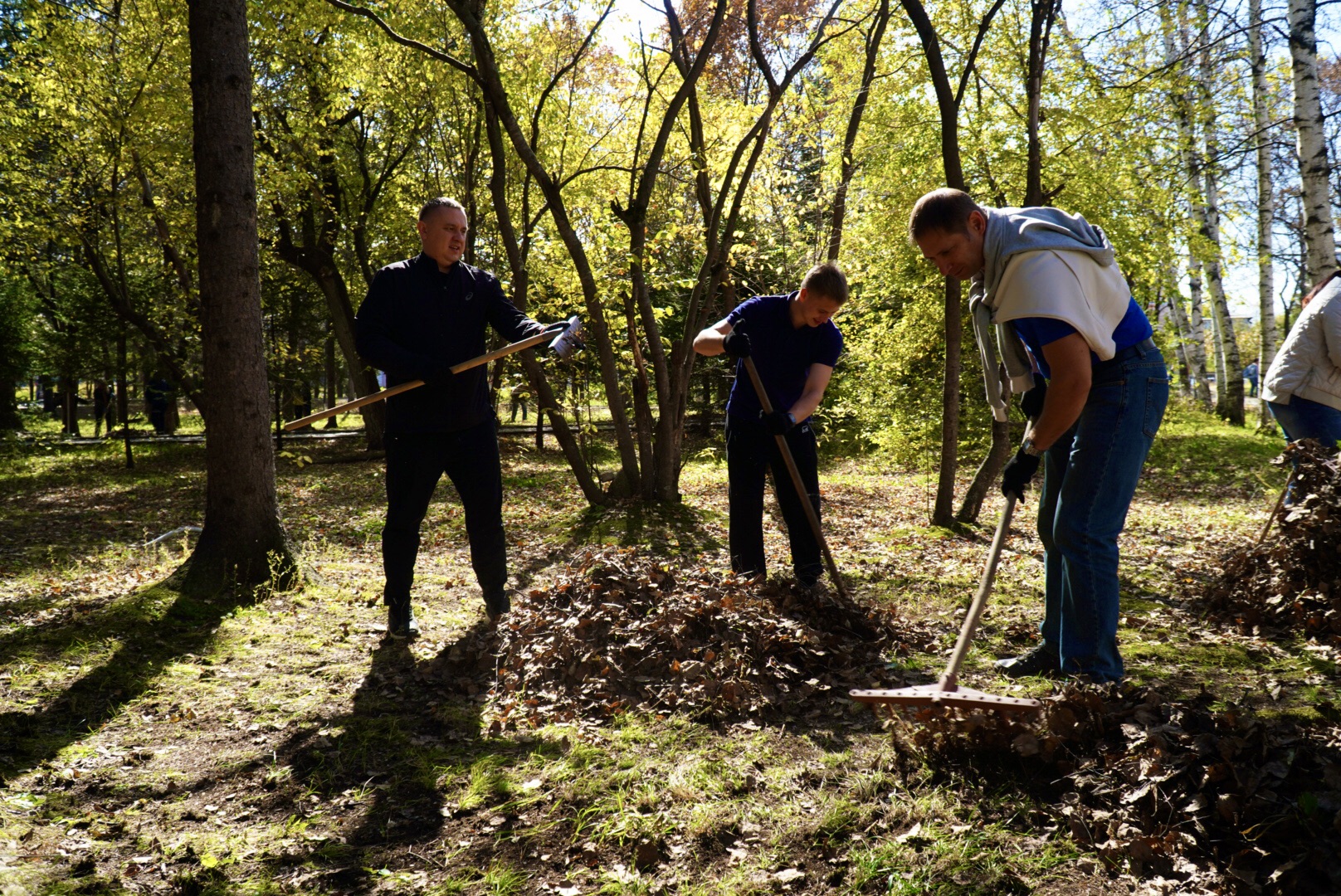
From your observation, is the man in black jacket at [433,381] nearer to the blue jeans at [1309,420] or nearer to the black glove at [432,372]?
the black glove at [432,372]

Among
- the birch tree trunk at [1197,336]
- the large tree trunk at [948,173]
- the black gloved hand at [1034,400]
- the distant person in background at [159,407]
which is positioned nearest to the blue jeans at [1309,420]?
the black gloved hand at [1034,400]

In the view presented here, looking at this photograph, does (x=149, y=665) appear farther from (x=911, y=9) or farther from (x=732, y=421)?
(x=911, y=9)

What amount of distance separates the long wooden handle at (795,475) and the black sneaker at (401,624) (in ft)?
7.28

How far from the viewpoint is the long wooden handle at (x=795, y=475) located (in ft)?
14.8

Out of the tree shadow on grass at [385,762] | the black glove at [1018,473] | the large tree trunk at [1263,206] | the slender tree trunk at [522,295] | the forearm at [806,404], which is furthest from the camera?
the large tree trunk at [1263,206]

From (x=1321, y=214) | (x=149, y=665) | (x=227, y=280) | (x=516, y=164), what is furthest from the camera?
(x=516, y=164)

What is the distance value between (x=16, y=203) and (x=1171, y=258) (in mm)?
18494

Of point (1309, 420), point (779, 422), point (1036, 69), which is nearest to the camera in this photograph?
point (779, 422)

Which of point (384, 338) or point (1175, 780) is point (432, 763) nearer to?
point (384, 338)

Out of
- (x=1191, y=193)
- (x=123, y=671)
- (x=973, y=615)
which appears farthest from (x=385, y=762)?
(x=1191, y=193)

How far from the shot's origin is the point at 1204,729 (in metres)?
2.61

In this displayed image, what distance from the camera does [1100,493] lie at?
326 cm

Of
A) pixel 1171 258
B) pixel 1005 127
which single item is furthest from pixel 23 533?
pixel 1171 258

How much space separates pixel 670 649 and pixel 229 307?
3.51 m
